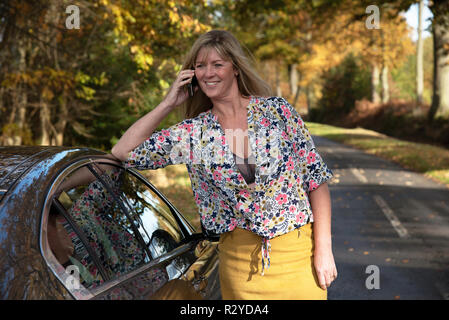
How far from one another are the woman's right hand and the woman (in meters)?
0.08

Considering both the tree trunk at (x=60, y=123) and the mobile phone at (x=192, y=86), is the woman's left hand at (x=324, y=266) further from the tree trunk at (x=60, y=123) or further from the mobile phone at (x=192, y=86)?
the tree trunk at (x=60, y=123)

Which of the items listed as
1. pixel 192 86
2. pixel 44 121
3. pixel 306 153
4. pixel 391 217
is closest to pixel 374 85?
pixel 44 121

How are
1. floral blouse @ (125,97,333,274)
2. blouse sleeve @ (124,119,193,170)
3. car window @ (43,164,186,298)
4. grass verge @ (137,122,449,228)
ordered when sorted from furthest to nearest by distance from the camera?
grass verge @ (137,122,449,228) < blouse sleeve @ (124,119,193,170) < floral blouse @ (125,97,333,274) < car window @ (43,164,186,298)

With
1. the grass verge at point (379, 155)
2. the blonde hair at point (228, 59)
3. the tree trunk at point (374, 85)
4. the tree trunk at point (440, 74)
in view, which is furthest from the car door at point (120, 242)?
the tree trunk at point (374, 85)

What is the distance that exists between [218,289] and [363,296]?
306 cm

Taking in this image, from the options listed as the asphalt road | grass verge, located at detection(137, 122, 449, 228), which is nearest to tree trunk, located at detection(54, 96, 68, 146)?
grass verge, located at detection(137, 122, 449, 228)

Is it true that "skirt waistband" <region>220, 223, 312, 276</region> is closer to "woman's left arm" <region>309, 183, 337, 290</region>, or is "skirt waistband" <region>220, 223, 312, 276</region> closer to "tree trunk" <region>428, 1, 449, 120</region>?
"woman's left arm" <region>309, 183, 337, 290</region>

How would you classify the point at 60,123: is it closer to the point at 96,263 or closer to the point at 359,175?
the point at 359,175

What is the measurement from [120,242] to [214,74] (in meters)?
0.95

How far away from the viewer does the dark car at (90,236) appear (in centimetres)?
166

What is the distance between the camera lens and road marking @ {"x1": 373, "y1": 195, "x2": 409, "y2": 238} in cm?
768

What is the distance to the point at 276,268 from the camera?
2.34m
